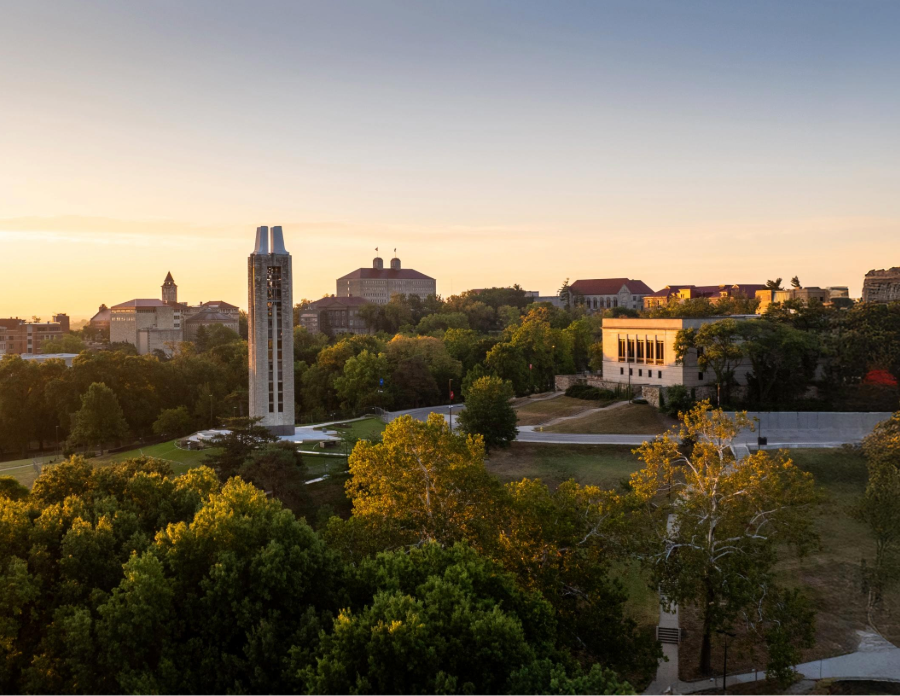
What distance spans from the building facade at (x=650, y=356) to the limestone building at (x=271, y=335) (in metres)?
23.8

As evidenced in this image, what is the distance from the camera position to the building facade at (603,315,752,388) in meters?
49.0

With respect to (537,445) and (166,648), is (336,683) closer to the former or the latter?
(166,648)

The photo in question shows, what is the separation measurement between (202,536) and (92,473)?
24.2 feet

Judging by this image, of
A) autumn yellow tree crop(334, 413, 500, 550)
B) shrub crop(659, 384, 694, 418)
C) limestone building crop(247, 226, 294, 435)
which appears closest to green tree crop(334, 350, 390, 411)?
limestone building crop(247, 226, 294, 435)

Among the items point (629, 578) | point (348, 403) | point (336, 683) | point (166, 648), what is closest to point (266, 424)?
point (348, 403)

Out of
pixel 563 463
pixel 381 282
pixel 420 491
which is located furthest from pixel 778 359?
pixel 381 282

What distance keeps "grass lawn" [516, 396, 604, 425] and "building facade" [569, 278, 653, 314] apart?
97247 mm

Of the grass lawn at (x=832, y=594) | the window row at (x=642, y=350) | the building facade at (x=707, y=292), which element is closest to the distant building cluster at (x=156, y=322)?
the building facade at (x=707, y=292)

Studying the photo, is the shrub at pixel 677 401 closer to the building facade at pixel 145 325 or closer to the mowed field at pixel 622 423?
the mowed field at pixel 622 423

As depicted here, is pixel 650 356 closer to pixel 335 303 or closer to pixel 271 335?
pixel 271 335

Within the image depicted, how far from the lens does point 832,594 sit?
2538 cm

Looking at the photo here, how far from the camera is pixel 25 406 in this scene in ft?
189

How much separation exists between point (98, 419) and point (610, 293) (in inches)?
4638

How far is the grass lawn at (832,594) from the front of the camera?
2233 centimetres
